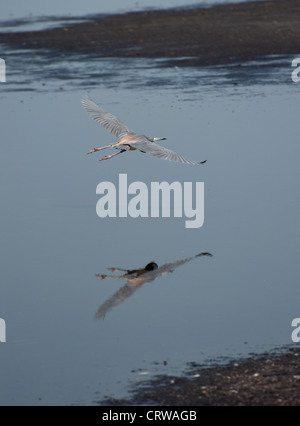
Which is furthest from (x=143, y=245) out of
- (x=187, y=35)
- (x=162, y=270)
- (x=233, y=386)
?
(x=187, y=35)

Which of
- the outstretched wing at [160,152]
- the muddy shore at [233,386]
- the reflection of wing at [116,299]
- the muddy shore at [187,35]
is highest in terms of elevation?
the muddy shore at [187,35]

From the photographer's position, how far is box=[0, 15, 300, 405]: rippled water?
10227mm

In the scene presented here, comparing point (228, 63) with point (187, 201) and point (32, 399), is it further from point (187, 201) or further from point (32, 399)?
point (32, 399)

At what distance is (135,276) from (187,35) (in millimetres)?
19680

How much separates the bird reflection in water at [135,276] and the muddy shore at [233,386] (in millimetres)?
2134

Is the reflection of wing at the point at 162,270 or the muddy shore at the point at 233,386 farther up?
the reflection of wing at the point at 162,270

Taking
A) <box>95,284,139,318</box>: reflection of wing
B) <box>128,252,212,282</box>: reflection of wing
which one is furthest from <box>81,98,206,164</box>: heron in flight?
<box>95,284,139,318</box>: reflection of wing

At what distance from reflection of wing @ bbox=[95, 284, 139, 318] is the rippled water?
0.15ft

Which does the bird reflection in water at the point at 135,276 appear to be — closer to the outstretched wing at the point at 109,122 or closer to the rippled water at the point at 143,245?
the rippled water at the point at 143,245

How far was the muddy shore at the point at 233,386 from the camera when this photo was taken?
898 cm

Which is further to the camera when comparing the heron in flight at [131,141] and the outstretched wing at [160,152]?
Result: the heron in flight at [131,141]

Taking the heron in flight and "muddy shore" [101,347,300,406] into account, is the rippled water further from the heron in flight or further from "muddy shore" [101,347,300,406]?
the heron in flight

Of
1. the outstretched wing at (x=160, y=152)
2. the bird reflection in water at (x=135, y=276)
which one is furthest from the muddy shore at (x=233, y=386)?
the outstretched wing at (x=160, y=152)

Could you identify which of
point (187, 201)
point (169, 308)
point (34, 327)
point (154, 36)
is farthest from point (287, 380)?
point (154, 36)
